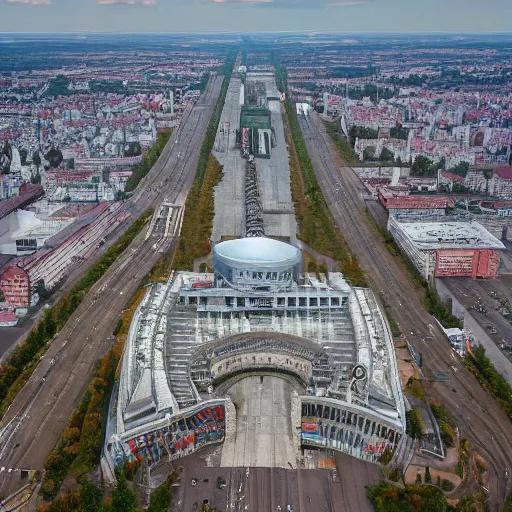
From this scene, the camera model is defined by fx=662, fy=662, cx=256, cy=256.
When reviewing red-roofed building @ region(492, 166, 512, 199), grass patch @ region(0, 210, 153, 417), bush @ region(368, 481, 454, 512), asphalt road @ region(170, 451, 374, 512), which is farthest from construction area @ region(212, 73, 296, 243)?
bush @ region(368, 481, 454, 512)

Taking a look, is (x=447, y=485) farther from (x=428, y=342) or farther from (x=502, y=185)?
(x=502, y=185)

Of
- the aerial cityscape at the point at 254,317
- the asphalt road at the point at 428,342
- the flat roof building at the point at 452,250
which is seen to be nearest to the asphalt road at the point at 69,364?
the aerial cityscape at the point at 254,317

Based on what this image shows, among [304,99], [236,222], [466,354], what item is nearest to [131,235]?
[236,222]

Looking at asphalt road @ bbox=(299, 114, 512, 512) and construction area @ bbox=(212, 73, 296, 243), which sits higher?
construction area @ bbox=(212, 73, 296, 243)

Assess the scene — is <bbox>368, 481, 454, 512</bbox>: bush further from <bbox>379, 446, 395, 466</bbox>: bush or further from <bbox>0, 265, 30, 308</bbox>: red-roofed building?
<bbox>0, 265, 30, 308</bbox>: red-roofed building

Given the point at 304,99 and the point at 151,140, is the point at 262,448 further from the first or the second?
the point at 304,99

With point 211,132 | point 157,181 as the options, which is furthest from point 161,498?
point 211,132

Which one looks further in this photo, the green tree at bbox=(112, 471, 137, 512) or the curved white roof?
the curved white roof
